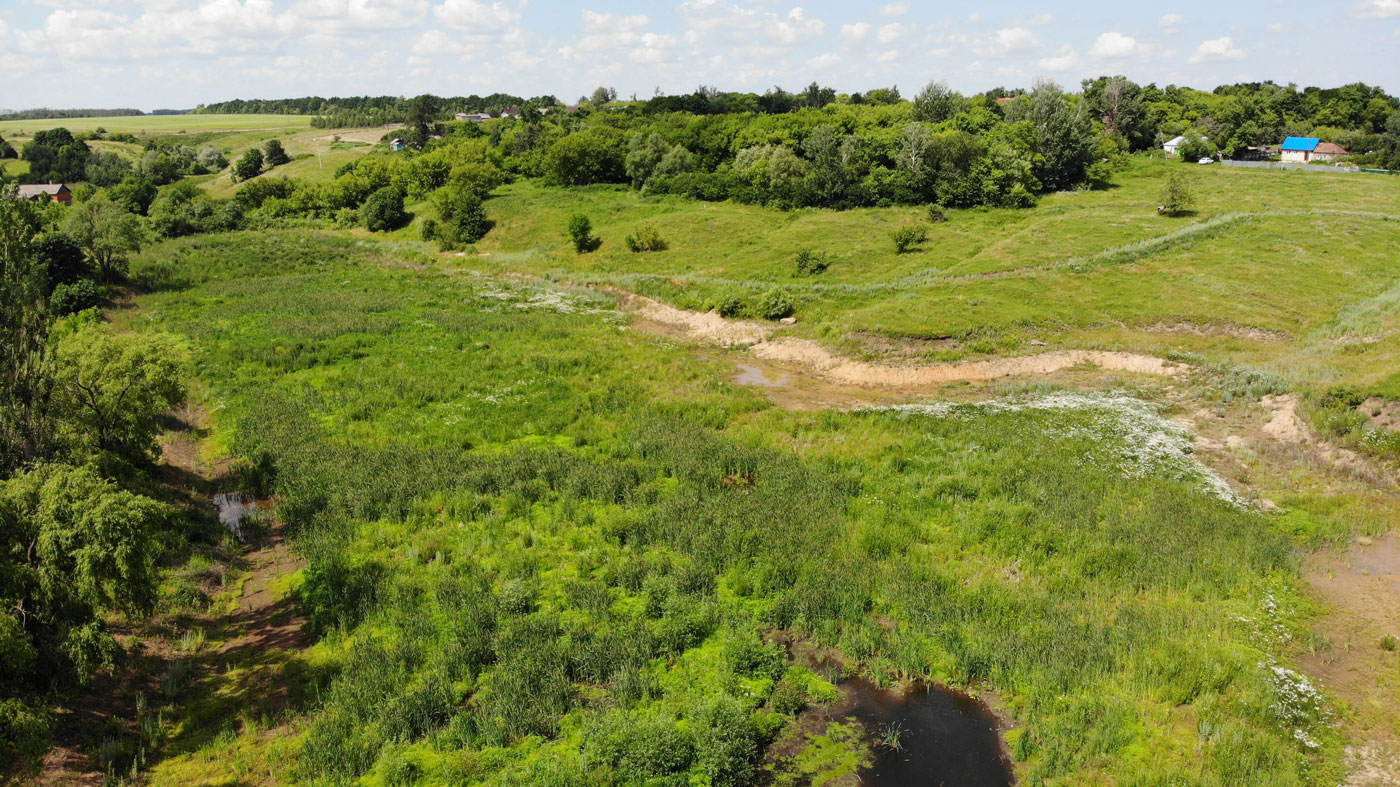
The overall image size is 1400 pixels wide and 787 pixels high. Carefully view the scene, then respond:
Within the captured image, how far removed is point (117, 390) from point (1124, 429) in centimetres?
3065

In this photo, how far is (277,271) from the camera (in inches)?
2405

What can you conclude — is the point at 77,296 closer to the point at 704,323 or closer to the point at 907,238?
the point at 704,323

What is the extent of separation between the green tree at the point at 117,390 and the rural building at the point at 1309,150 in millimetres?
124920

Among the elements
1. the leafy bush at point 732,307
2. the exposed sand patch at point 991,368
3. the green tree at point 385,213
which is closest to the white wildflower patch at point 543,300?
the leafy bush at point 732,307

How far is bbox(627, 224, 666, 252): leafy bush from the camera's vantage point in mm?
60250

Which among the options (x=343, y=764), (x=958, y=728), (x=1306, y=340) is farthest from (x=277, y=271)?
(x=1306, y=340)

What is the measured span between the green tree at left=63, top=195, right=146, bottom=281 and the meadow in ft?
97.4

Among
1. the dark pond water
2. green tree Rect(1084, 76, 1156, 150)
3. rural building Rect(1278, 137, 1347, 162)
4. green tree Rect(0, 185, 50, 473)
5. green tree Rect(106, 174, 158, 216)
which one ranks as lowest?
the dark pond water

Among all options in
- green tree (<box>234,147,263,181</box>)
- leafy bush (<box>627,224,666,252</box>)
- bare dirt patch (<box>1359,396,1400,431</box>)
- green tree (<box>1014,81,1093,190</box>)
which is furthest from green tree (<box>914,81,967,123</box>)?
green tree (<box>234,147,263,181</box>)

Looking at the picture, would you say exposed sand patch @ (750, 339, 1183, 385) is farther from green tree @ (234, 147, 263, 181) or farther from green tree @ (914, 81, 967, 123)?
green tree @ (234, 147, 263, 181)

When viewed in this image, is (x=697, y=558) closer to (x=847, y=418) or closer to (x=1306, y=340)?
(x=847, y=418)

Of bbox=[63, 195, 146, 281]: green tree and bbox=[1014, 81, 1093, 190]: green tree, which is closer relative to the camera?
bbox=[63, 195, 146, 281]: green tree

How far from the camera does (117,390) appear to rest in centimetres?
1961

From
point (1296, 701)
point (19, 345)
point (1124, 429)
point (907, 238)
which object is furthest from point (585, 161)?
point (1296, 701)
